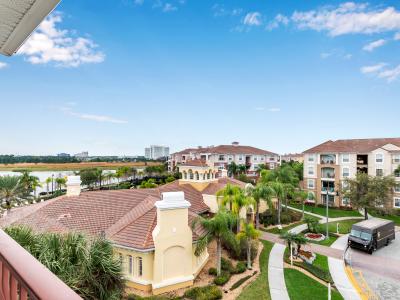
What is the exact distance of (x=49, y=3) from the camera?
7.17 feet

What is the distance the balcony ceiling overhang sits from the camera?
221cm

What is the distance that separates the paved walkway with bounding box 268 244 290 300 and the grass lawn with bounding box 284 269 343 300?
34 centimetres

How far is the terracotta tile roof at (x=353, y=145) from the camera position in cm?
4300

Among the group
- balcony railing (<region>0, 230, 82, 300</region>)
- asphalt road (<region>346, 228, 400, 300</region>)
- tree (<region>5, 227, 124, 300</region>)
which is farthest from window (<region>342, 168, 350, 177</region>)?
balcony railing (<region>0, 230, 82, 300</region>)

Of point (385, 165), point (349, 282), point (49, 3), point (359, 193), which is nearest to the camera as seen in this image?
point (49, 3)

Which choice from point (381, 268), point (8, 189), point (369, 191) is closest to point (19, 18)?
point (381, 268)

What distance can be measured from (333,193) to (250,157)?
96.2 feet

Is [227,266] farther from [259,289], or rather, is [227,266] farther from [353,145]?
[353,145]

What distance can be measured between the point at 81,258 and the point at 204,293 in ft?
27.1

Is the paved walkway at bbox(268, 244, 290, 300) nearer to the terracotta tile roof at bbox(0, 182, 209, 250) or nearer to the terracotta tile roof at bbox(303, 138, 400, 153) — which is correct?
the terracotta tile roof at bbox(0, 182, 209, 250)

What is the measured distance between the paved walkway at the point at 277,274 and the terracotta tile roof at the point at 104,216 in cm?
579

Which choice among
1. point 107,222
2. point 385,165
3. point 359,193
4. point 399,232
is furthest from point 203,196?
point 385,165

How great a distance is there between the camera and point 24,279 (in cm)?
181

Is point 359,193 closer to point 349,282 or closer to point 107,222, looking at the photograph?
point 349,282
